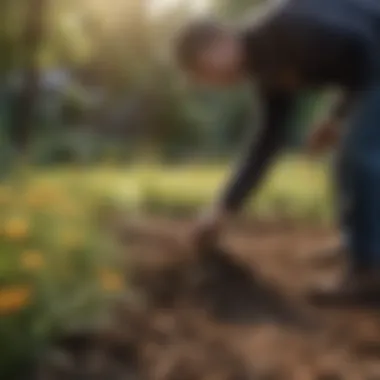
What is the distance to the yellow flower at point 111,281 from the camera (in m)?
1.11

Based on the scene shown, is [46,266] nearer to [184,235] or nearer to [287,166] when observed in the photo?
[184,235]

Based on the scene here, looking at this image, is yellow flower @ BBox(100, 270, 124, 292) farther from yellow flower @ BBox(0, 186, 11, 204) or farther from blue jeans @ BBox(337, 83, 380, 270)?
blue jeans @ BBox(337, 83, 380, 270)

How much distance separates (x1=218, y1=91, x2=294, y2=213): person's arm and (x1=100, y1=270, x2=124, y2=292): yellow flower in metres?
0.13

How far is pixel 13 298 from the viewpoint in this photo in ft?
3.54

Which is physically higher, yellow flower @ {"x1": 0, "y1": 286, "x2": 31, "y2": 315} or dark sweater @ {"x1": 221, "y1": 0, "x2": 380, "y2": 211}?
dark sweater @ {"x1": 221, "y1": 0, "x2": 380, "y2": 211}

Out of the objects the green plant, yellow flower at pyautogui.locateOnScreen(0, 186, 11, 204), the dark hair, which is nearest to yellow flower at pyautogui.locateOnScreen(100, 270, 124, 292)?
the green plant

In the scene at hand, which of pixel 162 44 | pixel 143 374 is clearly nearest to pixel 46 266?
pixel 143 374

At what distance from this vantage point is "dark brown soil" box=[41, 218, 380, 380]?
3.57 feet

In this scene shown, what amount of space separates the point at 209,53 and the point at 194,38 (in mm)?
23

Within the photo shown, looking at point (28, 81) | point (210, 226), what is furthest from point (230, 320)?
point (28, 81)

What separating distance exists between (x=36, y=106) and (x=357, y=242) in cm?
37

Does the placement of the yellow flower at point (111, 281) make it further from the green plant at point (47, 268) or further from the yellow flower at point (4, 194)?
the yellow flower at point (4, 194)

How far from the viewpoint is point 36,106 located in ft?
3.71

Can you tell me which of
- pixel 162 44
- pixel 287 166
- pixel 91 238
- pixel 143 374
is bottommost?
pixel 143 374
